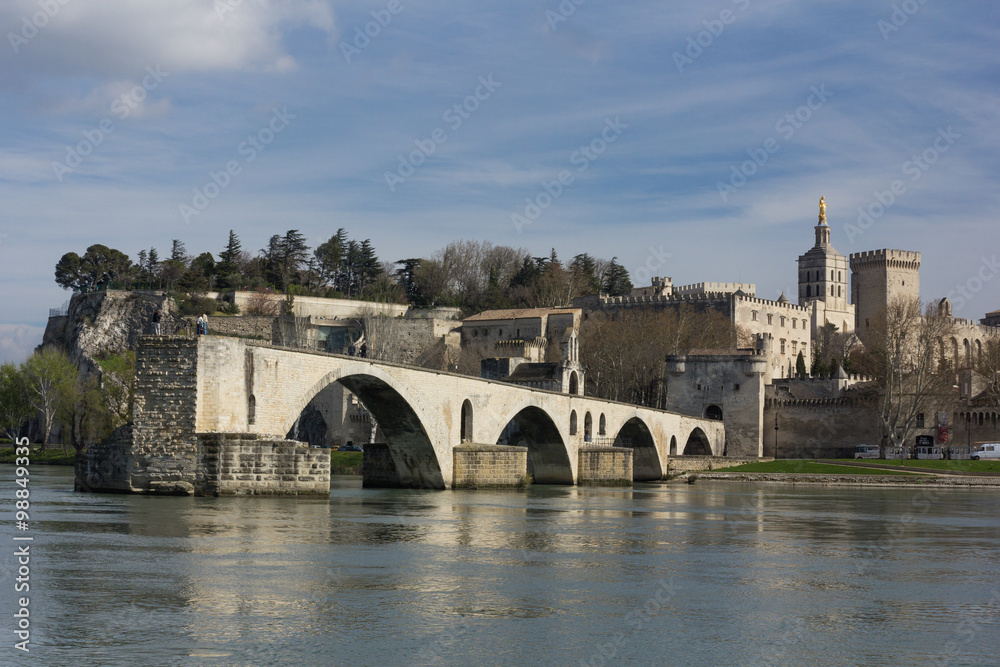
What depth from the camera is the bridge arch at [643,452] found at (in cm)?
6234

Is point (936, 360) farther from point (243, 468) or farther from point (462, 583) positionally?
point (462, 583)

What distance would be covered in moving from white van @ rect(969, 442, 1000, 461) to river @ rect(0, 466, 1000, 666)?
3724 centimetres

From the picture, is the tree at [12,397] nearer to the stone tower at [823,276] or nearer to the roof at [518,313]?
the roof at [518,313]

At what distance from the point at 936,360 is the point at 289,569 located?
76.8 metres

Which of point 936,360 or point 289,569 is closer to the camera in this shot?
point 289,569

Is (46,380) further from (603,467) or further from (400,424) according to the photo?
(400,424)

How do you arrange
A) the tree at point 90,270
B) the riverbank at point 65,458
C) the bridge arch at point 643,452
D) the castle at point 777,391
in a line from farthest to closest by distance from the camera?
the tree at point 90,270 → the castle at point 777,391 → the riverbank at point 65,458 → the bridge arch at point 643,452

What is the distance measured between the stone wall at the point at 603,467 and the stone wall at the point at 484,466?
34.5 ft

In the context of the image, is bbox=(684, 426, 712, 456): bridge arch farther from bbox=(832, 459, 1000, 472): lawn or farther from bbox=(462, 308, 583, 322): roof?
bbox=(462, 308, 583, 322): roof

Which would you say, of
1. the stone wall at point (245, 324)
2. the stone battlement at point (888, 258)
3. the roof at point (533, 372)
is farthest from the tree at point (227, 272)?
the stone battlement at point (888, 258)

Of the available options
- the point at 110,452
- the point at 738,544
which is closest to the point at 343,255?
the point at 110,452

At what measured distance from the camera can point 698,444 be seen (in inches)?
2884

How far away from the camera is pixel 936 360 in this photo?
283 ft

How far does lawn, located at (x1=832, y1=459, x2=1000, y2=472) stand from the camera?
5884 cm
